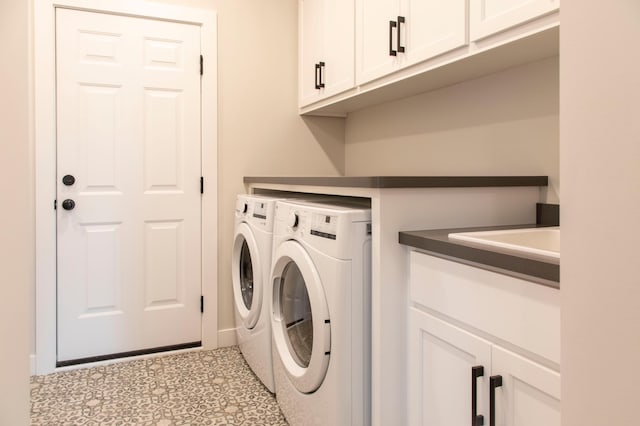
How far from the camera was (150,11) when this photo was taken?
2541 millimetres

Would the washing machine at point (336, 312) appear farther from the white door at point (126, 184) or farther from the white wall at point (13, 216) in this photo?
the white door at point (126, 184)

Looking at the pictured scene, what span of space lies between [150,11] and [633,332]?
273cm

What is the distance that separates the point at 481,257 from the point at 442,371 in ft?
1.15

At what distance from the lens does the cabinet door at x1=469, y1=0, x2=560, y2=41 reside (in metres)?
1.22

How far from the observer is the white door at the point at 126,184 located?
244 centimetres

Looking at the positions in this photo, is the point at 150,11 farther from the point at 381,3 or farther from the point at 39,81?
the point at 381,3

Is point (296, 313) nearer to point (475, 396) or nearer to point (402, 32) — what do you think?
point (475, 396)

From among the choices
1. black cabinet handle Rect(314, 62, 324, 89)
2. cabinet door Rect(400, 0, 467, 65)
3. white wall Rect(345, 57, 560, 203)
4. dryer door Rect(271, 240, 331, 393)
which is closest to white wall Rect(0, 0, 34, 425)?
dryer door Rect(271, 240, 331, 393)

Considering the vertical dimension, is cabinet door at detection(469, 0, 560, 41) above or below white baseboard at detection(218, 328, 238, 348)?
above

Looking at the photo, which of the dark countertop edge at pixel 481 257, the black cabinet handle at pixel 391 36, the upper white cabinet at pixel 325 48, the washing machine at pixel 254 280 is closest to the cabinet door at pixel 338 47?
the upper white cabinet at pixel 325 48

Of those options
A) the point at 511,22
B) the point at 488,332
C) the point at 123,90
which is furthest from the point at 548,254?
the point at 123,90

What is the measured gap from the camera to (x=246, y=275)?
2566mm

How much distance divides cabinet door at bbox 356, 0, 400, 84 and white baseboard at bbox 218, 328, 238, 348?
1660 mm

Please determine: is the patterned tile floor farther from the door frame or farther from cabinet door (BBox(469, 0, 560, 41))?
cabinet door (BBox(469, 0, 560, 41))
